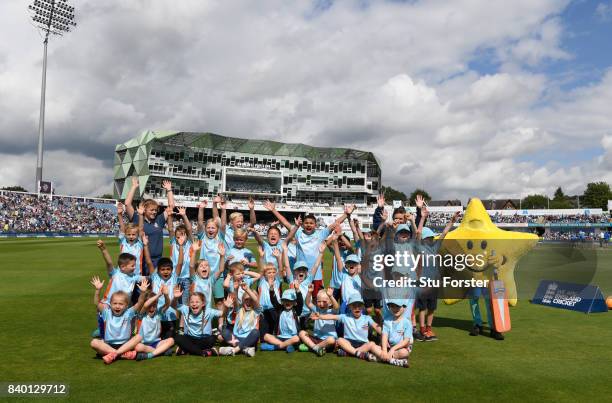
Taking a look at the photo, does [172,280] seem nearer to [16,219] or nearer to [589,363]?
[589,363]

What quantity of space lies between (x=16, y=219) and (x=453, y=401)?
59.0 meters

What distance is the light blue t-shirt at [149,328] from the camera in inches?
256

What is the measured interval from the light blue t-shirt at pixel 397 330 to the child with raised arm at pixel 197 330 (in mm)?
2728

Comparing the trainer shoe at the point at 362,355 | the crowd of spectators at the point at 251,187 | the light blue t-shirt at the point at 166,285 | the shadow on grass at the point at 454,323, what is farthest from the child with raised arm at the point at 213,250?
the crowd of spectators at the point at 251,187

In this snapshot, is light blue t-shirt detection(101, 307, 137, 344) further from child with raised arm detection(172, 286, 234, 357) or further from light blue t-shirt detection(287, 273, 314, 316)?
light blue t-shirt detection(287, 273, 314, 316)

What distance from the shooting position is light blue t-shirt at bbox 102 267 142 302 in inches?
272

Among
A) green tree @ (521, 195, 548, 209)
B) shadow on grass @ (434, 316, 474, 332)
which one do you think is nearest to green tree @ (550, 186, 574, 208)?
green tree @ (521, 195, 548, 209)

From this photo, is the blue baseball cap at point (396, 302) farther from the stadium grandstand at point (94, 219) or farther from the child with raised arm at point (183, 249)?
the stadium grandstand at point (94, 219)

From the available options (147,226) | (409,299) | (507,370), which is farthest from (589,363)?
(147,226)

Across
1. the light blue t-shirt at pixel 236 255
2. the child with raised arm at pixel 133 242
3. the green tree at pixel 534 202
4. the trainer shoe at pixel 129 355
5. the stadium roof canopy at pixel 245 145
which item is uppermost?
the stadium roof canopy at pixel 245 145

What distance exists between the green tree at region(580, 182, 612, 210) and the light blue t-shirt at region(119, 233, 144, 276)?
348 ft

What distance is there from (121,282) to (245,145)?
78236mm

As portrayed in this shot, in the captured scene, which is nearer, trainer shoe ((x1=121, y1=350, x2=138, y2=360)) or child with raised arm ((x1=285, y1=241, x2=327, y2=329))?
trainer shoe ((x1=121, y1=350, x2=138, y2=360))

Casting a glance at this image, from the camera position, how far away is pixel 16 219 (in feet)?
168
